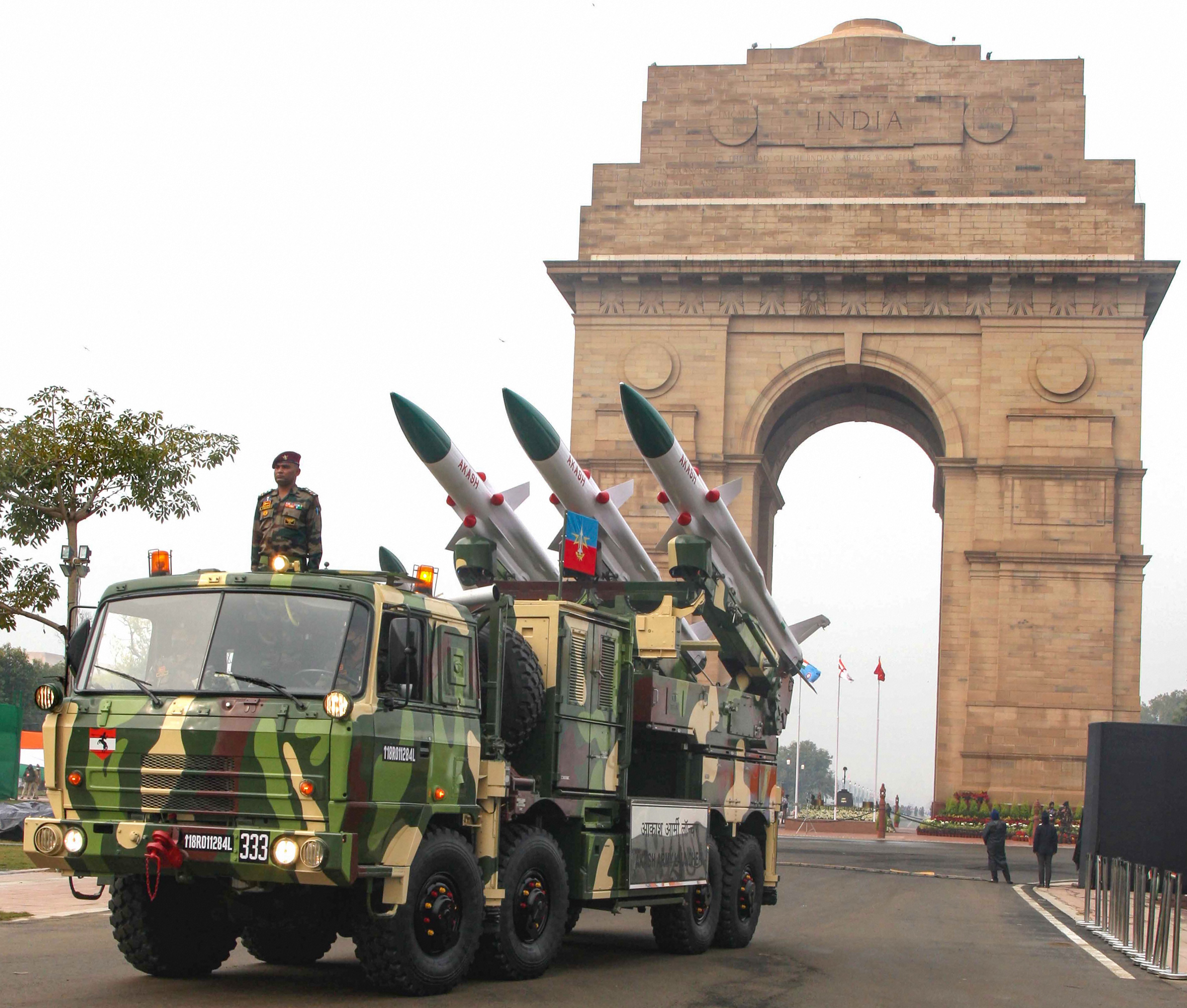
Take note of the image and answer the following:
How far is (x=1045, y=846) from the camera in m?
26.7

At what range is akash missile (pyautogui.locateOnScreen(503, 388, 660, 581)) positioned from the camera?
23.2 metres

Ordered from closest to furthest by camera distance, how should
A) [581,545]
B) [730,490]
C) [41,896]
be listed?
1. [581,545]
2. [41,896]
3. [730,490]

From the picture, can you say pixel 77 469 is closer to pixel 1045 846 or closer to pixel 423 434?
pixel 423 434

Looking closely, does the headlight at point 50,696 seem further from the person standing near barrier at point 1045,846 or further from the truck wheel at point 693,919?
the person standing near barrier at point 1045,846

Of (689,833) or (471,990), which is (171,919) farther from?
(689,833)

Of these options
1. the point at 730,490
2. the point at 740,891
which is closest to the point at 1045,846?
the point at 730,490

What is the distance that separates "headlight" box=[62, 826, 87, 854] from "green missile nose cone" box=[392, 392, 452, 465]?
12400mm

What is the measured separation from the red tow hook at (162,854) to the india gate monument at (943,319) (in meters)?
31.5

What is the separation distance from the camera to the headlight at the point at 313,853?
925cm

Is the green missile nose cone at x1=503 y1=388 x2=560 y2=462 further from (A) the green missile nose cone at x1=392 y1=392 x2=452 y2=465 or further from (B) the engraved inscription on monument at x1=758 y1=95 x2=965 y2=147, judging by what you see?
(B) the engraved inscription on monument at x1=758 y1=95 x2=965 y2=147

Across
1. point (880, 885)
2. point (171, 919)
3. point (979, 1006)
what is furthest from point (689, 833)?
point (880, 885)

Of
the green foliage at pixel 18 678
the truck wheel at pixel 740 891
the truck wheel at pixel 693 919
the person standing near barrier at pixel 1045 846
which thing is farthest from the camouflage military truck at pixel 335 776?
the green foliage at pixel 18 678

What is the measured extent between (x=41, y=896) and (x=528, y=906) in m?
7.81

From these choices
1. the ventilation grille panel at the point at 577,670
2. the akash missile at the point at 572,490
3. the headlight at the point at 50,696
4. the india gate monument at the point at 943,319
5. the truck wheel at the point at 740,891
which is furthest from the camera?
the india gate monument at the point at 943,319
